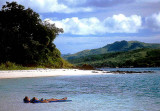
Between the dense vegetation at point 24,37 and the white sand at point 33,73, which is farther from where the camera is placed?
the dense vegetation at point 24,37

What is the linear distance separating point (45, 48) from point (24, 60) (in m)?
7.39

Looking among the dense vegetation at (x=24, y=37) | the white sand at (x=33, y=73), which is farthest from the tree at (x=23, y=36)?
the white sand at (x=33, y=73)

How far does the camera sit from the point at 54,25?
62156 millimetres

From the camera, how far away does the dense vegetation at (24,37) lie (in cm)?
5425

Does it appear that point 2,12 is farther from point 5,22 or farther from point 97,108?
point 97,108

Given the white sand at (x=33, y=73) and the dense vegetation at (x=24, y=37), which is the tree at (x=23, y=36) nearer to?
the dense vegetation at (x=24, y=37)

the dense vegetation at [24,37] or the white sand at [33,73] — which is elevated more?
the dense vegetation at [24,37]

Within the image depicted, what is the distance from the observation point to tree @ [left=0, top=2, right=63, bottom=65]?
5428cm

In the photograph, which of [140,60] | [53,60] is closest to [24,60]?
[53,60]

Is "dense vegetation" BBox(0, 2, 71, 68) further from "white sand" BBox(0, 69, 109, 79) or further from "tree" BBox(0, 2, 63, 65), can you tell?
"white sand" BBox(0, 69, 109, 79)

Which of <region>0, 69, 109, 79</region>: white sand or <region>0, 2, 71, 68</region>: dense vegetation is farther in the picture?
<region>0, 2, 71, 68</region>: dense vegetation

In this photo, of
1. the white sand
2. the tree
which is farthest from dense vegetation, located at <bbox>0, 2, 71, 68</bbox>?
the white sand

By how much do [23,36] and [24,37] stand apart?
1.57 feet

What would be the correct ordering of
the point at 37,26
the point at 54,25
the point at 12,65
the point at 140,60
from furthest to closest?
the point at 140,60
the point at 54,25
the point at 37,26
the point at 12,65
